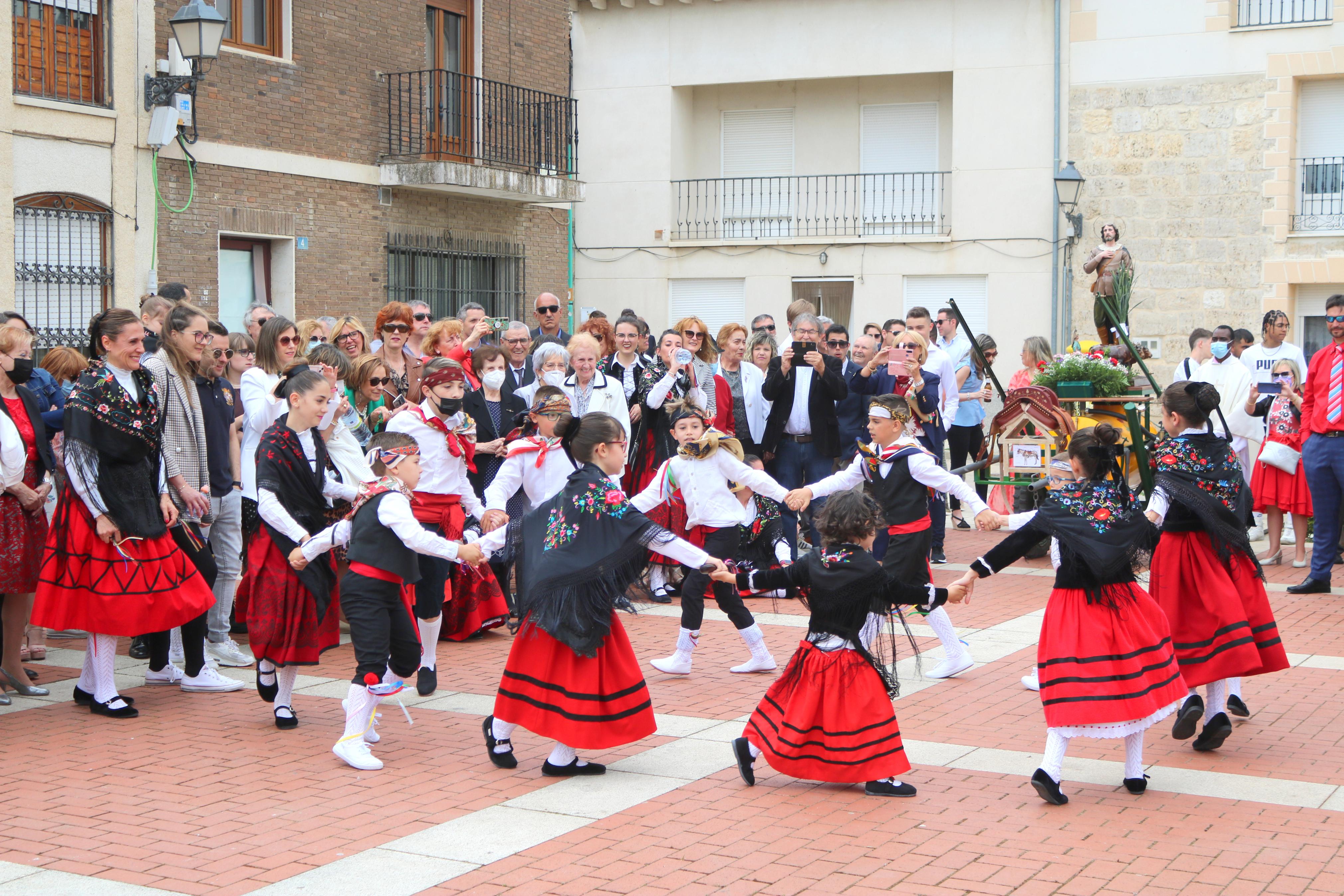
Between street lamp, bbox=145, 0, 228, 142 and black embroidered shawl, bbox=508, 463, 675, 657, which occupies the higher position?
street lamp, bbox=145, 0, 228, 142

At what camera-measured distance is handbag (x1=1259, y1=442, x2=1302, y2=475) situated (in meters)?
11.7

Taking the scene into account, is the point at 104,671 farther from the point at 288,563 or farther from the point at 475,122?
the point at 475,122

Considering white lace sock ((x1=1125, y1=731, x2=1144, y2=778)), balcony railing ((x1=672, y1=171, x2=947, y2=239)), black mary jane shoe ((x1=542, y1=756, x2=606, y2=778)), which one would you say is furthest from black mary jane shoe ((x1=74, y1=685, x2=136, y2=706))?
balcony railing ((x1=672, y1=171, x2=947, y2=239))

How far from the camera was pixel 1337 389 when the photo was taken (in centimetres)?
1060

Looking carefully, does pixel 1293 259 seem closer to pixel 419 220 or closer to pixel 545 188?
pixel 545 188

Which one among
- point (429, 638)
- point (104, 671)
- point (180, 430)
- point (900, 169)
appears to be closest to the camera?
point (104, 671)

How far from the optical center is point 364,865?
16.2ft

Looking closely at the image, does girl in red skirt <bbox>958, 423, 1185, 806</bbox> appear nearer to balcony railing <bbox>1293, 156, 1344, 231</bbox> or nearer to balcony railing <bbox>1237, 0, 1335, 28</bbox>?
balcony railing <bbox>1293, 156, 1344, 231</bbox>

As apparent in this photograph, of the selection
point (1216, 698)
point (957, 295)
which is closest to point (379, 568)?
point (1216, 698)

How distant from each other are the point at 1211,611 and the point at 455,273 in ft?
49.2

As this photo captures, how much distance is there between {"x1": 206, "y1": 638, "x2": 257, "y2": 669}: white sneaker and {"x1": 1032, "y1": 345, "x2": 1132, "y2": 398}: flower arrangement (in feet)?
22.9

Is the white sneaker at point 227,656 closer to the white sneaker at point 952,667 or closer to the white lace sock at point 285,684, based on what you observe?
the white lace sock at point 285,684

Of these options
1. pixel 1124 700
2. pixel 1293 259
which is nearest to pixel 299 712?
pixel 1124 700

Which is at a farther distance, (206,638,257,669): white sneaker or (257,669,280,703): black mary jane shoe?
(206,638,257,669): white sneaker
